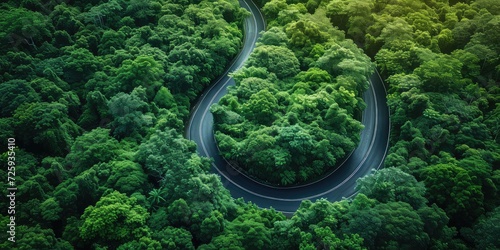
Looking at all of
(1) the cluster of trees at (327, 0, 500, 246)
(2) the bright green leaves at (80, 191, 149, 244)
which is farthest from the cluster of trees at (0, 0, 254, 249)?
(1) the cluster of trees at (327, 0, 500, 246)

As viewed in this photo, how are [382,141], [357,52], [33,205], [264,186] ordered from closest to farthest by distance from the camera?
1. [33,205]
2. [264,186]
3. [382,141]
4. [357,52]

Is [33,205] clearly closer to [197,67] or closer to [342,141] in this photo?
[197,67]

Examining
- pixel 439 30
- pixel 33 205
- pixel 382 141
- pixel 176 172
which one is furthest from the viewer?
pixel 439 30

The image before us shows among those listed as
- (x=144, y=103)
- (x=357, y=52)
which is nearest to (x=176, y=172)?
(x=144, y=103)

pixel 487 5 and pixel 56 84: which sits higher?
pixel 487 5

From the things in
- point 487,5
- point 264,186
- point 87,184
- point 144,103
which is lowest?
point 264,186

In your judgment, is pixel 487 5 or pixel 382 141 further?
pixel 487 5

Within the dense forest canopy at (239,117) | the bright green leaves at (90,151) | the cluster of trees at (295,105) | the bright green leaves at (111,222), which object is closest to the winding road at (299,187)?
the cluster of trees at (295,105)

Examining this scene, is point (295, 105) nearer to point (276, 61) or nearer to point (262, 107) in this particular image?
point (262, 107)
